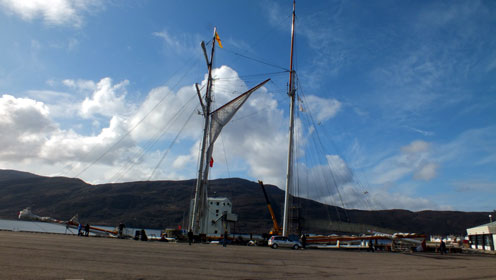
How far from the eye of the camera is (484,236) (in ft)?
199

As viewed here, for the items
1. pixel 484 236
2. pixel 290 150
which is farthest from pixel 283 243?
pixel 484 236

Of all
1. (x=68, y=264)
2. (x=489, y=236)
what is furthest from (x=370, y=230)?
(x=68, y=264)

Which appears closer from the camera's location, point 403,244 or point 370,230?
point 403,244

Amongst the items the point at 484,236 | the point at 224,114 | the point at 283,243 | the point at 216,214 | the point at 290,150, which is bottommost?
the point at 283,243

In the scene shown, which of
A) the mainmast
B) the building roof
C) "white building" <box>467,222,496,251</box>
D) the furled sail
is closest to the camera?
the mainmast

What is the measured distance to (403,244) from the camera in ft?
143

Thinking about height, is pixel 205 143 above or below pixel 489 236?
above

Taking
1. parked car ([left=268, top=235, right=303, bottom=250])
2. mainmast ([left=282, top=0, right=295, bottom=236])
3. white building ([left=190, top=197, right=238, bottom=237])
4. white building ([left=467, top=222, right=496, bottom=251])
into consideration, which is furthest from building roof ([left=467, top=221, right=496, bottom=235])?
white building ([left=190, top=197, right=238, bottom=237])

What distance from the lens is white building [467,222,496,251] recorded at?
5606 cm

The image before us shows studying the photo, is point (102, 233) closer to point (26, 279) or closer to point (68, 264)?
point (68, 264)

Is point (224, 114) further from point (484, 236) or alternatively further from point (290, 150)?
point (484, 236)

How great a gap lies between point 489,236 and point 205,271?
65.9m

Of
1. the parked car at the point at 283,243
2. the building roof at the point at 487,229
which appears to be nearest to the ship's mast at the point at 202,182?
the parked car at the point at 283,243

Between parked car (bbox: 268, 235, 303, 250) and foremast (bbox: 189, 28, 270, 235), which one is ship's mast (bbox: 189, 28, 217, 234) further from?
parked car (bbox: 268, 235, 303, 250)
